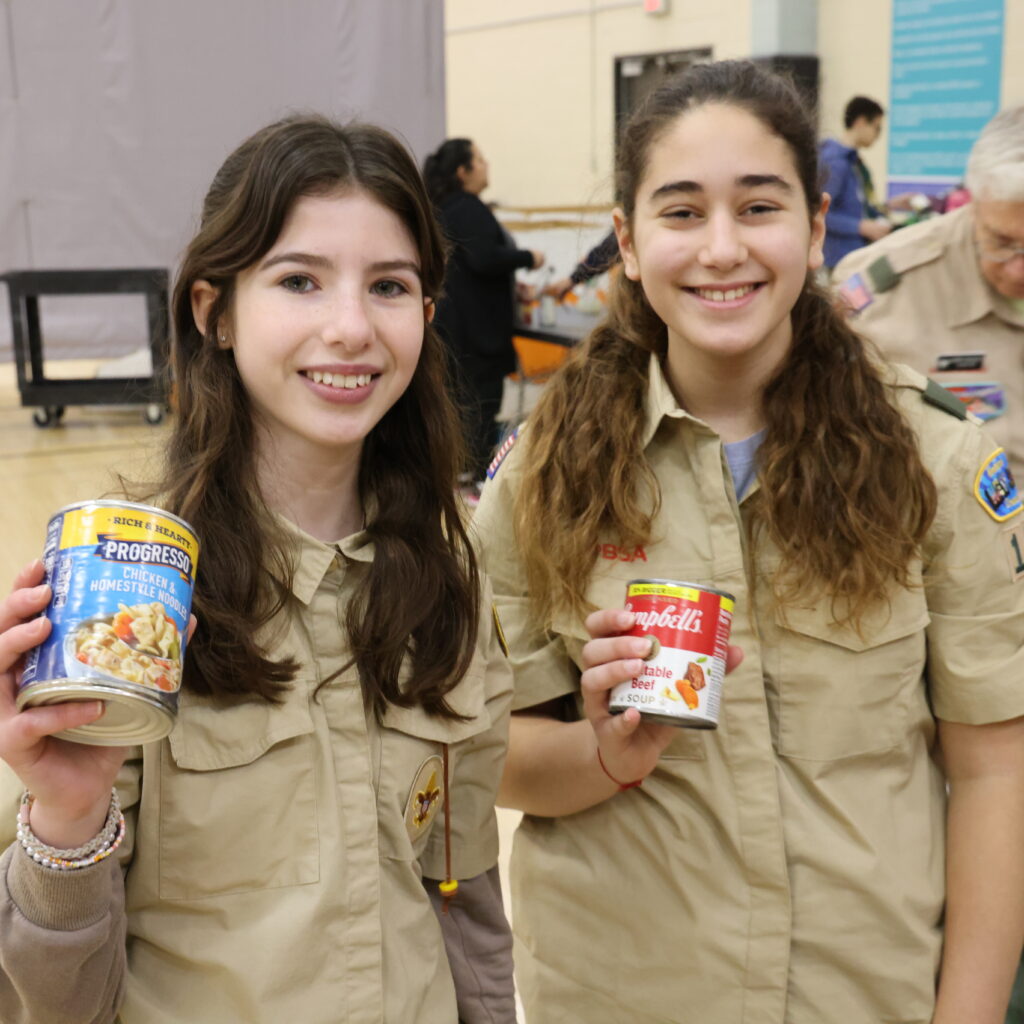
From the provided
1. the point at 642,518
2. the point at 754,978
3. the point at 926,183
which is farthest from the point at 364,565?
the point at 926,183

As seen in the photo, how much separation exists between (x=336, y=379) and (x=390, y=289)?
123mm

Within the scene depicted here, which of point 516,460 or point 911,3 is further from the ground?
point 911,3

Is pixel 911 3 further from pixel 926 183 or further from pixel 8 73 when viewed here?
pixel 8 73

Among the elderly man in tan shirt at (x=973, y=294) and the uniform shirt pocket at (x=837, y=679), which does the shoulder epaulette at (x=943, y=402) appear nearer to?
the uniform shirt pocket at (x=837, y=679)

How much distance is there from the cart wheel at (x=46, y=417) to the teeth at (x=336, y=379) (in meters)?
5.38

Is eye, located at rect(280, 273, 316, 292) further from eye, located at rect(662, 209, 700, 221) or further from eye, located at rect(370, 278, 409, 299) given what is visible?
eye, located at rect(662, 209, 700, 221)

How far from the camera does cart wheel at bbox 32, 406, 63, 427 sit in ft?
20.0

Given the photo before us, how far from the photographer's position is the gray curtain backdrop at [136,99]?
445cm

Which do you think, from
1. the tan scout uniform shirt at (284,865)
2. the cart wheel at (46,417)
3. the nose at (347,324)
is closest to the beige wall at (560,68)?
the cart wheel at (46,417)

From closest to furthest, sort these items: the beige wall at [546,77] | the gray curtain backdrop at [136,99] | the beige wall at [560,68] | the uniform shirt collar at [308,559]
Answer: the uniform shirt collar at [308,559] < the gray curtain backdrop at [136,99] < the beige wall at [560,68] < the beige wall at [546,77]

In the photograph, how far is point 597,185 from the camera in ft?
5.18

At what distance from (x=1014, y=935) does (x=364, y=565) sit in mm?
789

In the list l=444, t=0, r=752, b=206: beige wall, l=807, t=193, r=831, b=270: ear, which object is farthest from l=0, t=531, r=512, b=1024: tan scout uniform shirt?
l=444, t=0, r=752, b=206: beige wall

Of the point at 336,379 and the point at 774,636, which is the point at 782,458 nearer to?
the point at 774,636
